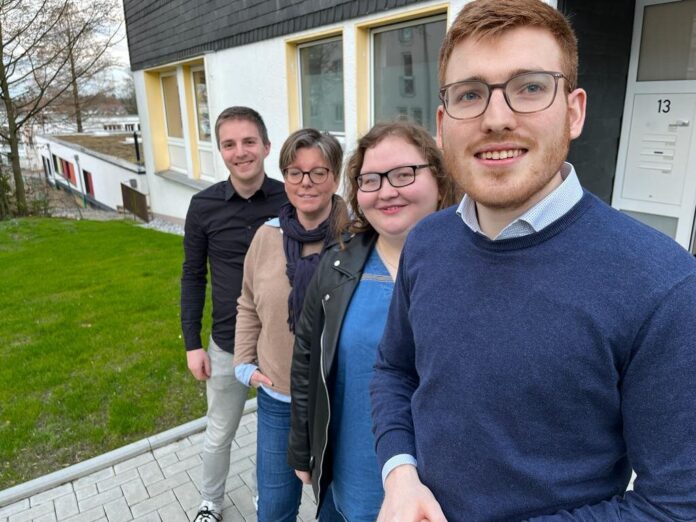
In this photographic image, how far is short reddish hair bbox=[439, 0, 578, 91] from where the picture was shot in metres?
0.95

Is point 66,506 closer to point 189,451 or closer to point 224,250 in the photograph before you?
point 189,451

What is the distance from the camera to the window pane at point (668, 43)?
364cm

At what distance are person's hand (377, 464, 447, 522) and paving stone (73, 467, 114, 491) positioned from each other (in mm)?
2688

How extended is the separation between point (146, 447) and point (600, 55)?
4420 mm

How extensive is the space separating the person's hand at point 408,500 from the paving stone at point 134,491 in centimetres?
240

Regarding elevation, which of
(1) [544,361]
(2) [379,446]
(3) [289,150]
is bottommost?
(2) [379,446]

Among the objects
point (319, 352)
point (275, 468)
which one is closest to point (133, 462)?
point (275, 468)

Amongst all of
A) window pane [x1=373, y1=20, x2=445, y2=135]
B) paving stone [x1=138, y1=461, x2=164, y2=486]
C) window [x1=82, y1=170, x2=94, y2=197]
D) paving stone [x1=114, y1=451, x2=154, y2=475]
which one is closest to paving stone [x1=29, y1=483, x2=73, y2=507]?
paving stone [x1=114, y1=451, x2=154, y2=475]

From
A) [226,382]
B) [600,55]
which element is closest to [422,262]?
[226,382]

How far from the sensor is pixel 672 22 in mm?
3734

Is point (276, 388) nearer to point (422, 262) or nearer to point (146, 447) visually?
point (422, 262)

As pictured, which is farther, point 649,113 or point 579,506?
point 649,113

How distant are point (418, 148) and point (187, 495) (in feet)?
8.51

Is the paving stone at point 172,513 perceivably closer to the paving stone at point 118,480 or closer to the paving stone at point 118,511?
the paving stone at point 118,511
